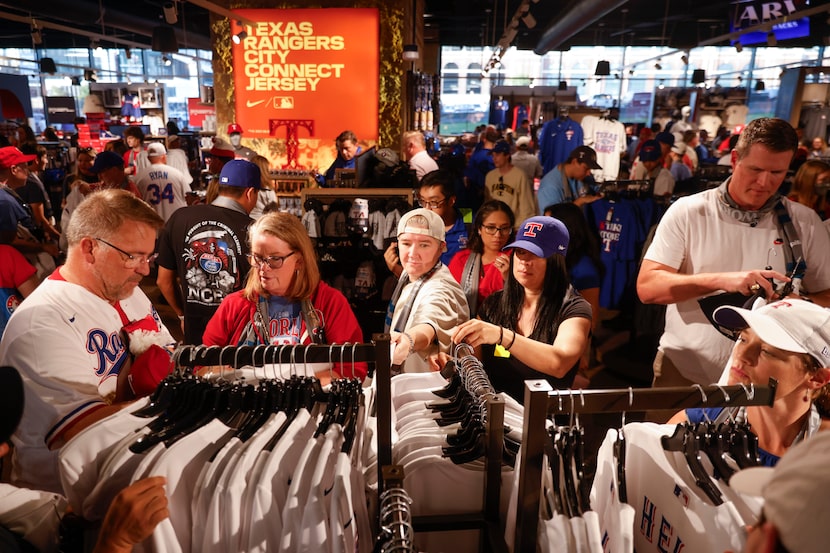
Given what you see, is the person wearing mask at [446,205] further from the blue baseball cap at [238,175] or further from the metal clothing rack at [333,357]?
the metal clothing rack at [333,357]

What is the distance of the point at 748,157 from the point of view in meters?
2.20

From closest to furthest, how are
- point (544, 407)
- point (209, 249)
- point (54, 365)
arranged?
point (544, 407), point (54, 365), point (209, 249)

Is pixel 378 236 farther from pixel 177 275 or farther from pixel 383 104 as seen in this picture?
pixel 383 104

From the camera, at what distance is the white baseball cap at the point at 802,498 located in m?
0.55

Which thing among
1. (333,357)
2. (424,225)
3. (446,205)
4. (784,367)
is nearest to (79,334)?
(333,357)

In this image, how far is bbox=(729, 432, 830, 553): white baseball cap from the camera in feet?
1.80

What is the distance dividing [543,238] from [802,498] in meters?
1.88

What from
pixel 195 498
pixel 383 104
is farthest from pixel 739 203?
pixel 383 104

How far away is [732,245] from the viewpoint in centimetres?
233

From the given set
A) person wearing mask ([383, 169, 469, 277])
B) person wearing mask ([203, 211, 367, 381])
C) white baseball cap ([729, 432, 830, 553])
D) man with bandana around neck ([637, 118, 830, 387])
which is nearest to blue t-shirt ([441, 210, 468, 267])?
person wearing mask ([383, 169, 469, 277])

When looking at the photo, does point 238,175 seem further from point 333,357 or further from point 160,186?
point 160,186

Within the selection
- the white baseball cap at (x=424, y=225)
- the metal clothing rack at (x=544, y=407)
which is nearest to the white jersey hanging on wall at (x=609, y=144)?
the white baseball cap at (x=424, y=225)

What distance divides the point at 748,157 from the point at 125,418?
2.37 meters

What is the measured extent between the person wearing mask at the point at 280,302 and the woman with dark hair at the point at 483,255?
45.7 inches
